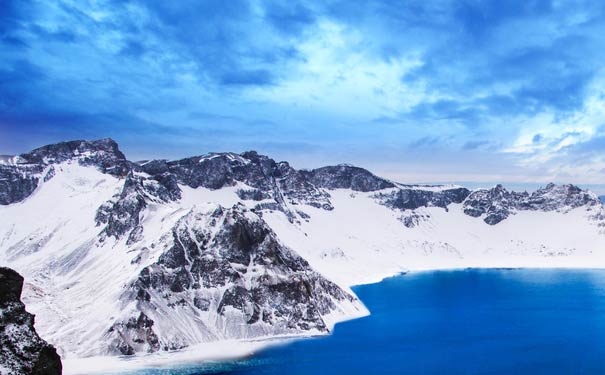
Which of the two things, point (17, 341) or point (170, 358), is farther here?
point (170, 358)

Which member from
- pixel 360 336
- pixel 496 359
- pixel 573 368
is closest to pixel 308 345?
pixel 360 336

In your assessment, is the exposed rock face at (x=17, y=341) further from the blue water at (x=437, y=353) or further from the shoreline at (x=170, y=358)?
the shoreline at (x=170, y=358)

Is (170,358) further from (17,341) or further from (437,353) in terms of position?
(17,341)

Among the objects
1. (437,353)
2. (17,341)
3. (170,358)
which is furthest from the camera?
(170,358)

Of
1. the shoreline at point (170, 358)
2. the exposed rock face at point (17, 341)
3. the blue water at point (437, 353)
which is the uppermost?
the exposed rock face at point (17, 341)

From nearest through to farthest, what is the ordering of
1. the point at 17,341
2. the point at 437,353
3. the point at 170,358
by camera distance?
the point at 17,341, the point at 437,353, the point at 170,358

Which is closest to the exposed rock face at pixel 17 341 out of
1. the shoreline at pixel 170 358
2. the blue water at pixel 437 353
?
the blue water at pixel 437 353

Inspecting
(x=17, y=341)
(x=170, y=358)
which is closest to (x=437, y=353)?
(x=170, y=358)

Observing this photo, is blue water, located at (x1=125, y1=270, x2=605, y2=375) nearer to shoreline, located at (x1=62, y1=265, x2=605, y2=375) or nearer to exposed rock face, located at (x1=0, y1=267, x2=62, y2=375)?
shoreline, located at (x1=62, y1=265, x2=605, y2=375)

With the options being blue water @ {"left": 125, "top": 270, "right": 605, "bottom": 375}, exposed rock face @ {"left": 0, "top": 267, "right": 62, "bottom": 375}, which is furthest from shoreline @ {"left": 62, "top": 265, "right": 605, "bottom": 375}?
exposed rock face @ {"left": 0, "top": 267, "right": 62, "bottom": 375}
